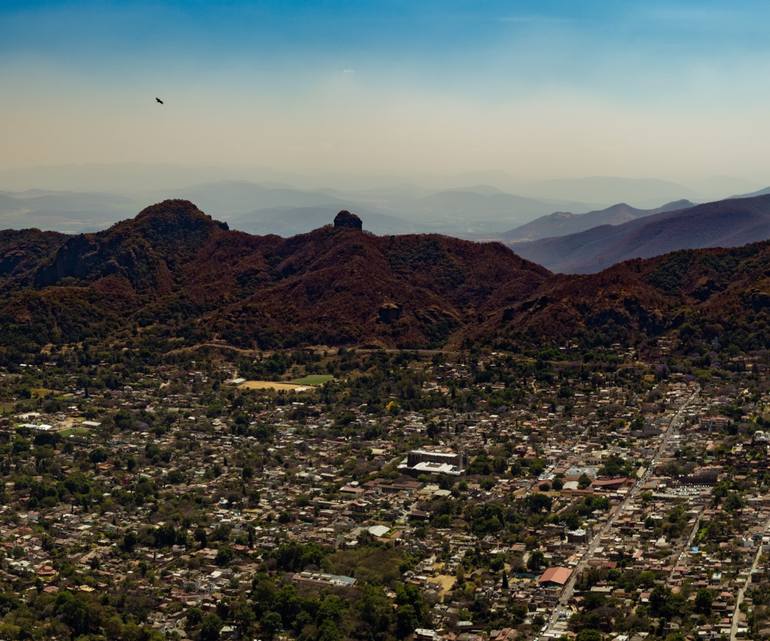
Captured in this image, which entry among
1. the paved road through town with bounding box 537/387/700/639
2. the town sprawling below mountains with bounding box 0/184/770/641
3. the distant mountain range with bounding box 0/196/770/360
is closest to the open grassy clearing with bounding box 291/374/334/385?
the town sprawling below mountains with bounding box 0/184/770/641

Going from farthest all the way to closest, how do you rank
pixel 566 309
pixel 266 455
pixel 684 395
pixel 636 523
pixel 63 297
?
1. pixel 63 297
2. pixel 566 309
3. pixel 684 395
4. pixel 266 455
5. pixel 636 523

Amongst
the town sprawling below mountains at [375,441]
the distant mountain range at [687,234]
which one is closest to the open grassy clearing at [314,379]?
the town sprawling below mountains at [375,441]

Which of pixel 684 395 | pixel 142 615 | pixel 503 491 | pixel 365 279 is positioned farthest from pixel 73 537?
pixel 365 279

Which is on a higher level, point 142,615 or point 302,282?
point 302,282

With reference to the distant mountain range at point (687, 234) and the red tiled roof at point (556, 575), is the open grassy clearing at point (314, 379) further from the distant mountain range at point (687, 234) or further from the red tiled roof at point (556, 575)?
the distant mountain range at point (687, 234)

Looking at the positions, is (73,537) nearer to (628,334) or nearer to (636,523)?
(636,523)

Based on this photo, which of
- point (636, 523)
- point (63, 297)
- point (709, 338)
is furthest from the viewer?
point (63, 297)

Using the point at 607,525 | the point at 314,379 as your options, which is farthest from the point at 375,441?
the point at 607,525

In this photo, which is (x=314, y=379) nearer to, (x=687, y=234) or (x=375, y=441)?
(x=375, y=441)
